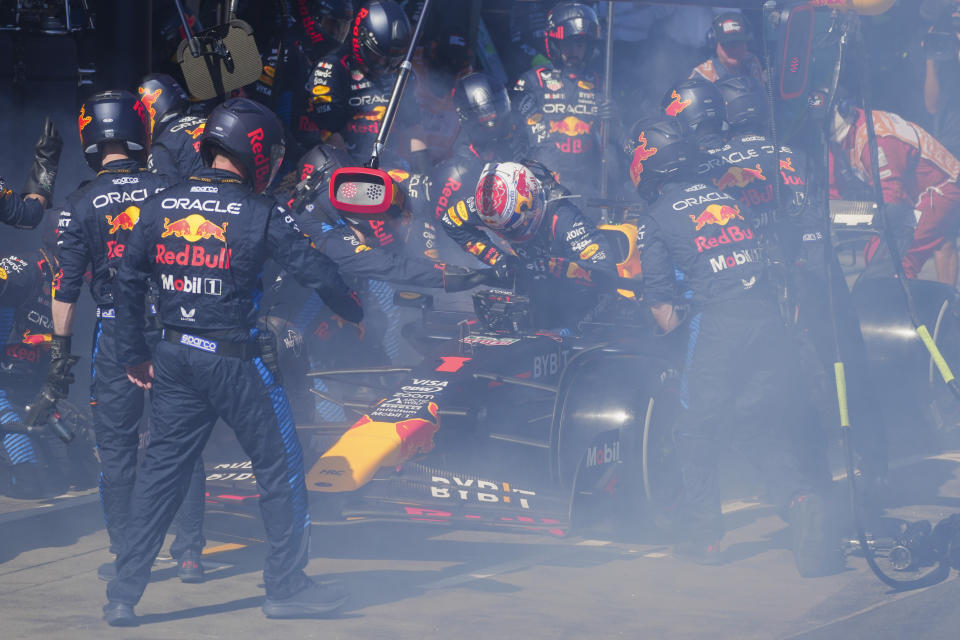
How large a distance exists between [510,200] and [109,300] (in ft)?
6.47

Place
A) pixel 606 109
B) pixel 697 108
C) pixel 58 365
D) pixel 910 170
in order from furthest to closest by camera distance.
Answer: pixel 606 109 < pixel 910 170 < pixel 697 108 < pixel 58 365

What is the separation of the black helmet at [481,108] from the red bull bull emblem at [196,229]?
143 inches

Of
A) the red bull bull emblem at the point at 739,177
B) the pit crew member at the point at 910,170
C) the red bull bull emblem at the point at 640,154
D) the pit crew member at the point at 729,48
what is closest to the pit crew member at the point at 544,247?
the red bull bull emblem at the point at 640,154

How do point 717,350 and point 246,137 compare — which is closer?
point 246,137

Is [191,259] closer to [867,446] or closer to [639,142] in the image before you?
[639,142]

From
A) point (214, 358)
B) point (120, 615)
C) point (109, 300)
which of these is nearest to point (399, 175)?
point (109, 300)

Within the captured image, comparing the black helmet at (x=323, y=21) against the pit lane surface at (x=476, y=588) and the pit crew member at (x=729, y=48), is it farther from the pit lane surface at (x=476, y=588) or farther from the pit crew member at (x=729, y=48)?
the pit lane surface at (x=476, y=588)

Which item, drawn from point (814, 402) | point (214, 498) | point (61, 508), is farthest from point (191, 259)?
point (814, 402)

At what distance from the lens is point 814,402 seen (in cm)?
580

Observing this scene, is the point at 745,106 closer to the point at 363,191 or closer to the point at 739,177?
the point at 739,177

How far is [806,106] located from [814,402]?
226 cm

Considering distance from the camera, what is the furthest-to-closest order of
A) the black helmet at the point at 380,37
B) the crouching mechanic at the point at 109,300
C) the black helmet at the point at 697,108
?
1. the black helmet at the point at 380,37
2. the black helmet at the point at 697,108
3. the crouching mechanic at the point at 109,300

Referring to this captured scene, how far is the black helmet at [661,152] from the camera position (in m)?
6.00

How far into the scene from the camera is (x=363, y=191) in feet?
21.0
